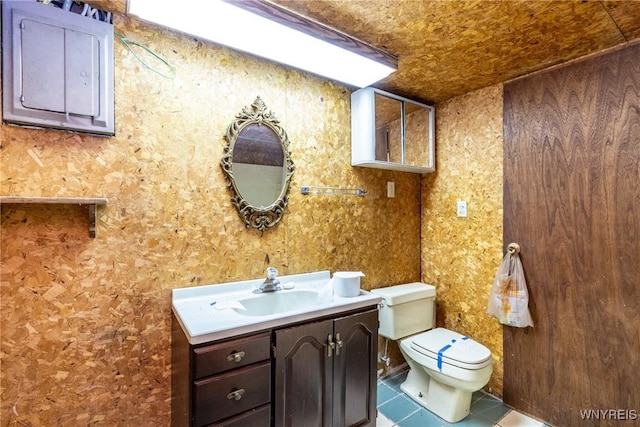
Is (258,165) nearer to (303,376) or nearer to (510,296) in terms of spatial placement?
(303,376)

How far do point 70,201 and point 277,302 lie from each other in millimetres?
1051

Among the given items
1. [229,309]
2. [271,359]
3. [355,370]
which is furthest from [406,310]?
[229,309]

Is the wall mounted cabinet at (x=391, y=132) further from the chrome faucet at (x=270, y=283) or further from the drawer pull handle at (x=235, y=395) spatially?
the drawer pull handle at (x=235, y=395)

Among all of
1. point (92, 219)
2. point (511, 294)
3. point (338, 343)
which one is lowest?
point (338, 343)

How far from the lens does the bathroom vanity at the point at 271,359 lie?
1.16 meters

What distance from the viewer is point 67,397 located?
1.26 metres

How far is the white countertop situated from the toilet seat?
62cm

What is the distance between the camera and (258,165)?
5.70ft

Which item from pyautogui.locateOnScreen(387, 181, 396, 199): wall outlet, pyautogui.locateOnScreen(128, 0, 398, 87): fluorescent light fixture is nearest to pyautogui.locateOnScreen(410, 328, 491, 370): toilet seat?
pyautogui.locateOnScreen(387, 181, 396, 199): wall outlet

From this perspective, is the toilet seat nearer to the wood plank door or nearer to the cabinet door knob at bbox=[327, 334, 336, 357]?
the wood plank door

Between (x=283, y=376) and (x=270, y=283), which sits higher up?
(x=270, y=283)

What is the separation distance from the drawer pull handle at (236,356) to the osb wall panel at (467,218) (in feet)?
5.92

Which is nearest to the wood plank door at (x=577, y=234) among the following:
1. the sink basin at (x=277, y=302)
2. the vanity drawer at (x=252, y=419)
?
the sink basin at (x=277, y=302)

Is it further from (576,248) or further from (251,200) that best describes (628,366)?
(251,200)
